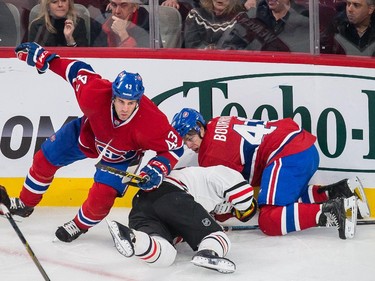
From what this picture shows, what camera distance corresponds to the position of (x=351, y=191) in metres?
5.42

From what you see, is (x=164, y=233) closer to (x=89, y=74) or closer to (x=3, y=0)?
(x=89, y=74)

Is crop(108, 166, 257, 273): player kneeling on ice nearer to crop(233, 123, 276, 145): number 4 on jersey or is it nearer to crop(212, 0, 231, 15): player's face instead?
crop(233, 123, 276, 145): number 4 on jersey

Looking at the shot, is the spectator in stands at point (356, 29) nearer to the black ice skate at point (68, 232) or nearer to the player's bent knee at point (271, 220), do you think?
the player's bent knee at point (271, 220)

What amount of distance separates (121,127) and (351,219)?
1239 millimetres

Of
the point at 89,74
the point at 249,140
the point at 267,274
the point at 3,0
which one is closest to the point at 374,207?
the point at 249,140

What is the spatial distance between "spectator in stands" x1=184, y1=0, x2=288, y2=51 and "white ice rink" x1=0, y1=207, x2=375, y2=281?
1085mm

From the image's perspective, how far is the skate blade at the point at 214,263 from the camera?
4492mm

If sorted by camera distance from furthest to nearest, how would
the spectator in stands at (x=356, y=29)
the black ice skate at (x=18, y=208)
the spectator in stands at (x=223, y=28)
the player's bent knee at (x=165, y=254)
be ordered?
1. the spectator in stands at (x=223, y=28)
2. the spectator in stands at (x=356, y=29)
3. the black ice skate at (x=18, y=208)
4. the player's bent knee at (x=165, y=254)

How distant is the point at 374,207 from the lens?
5.56 m

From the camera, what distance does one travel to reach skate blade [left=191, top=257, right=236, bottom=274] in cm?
449

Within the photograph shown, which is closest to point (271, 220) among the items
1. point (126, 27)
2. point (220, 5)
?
point (220, 5)

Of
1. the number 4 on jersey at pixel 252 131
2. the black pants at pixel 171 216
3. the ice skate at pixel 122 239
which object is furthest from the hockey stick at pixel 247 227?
the ice skate at pixel 122 239

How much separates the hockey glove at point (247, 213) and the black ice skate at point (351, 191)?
471 mm

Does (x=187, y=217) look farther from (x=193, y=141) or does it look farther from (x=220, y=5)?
(x=220, y=5)
